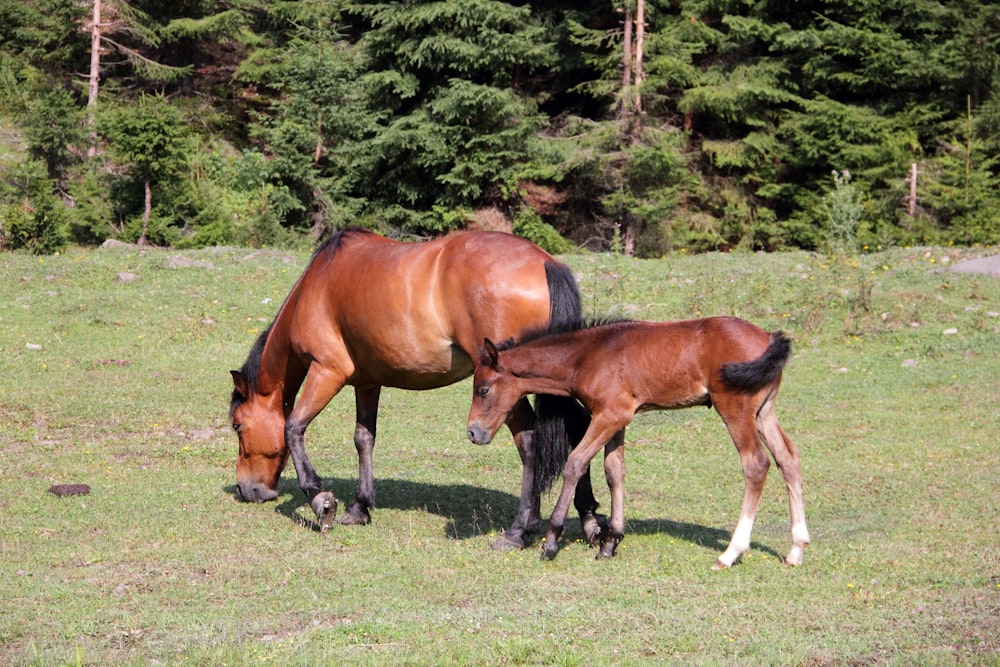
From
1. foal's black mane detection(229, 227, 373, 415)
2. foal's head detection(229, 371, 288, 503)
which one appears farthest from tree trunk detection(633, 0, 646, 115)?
foal's head detection(229, 371, 288, 503)

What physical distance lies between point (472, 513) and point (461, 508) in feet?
0.64

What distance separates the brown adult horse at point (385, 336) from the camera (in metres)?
8.11

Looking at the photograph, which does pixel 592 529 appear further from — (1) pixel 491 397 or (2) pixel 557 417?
(1) pixel 491 397

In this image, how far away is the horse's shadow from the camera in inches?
335

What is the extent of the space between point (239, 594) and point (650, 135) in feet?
74.3

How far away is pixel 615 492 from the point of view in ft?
25.8

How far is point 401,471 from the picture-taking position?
10.9 meters

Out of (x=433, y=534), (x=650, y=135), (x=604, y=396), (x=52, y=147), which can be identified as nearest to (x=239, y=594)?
(x=433, y=534)

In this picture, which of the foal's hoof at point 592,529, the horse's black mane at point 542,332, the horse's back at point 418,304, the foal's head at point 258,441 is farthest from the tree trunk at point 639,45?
the foal's hoof at point 592,529

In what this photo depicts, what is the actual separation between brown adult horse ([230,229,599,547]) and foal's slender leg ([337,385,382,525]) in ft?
0.04

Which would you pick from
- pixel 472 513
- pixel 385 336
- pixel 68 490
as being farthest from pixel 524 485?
pixel 68 490

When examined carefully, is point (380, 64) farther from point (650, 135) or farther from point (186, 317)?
point (186, 317)

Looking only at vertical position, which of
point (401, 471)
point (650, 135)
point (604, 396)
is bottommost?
point (401, 471)

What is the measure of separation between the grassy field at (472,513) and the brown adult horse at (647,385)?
520 mm
